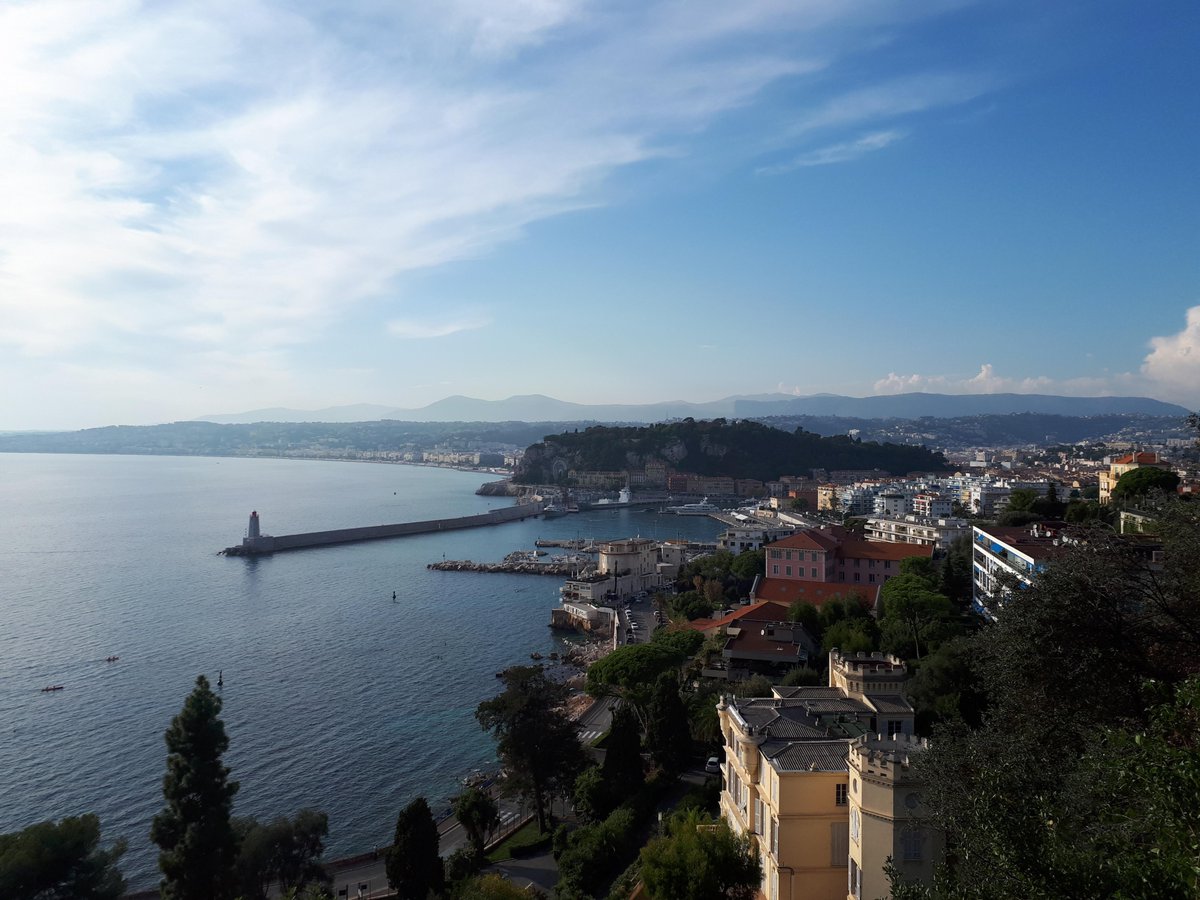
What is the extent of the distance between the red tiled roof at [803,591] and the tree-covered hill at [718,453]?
43.5 meters

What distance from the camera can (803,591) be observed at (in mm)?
15891

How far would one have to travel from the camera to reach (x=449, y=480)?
73562 millimetres

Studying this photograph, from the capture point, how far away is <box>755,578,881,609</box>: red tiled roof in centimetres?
1550

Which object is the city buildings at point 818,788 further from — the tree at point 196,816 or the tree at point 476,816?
the tree at point 196,816

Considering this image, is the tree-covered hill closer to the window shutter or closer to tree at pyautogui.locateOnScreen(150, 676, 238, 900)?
tree at pyautogui.locateOnScreen(150, 676, 238, 900)

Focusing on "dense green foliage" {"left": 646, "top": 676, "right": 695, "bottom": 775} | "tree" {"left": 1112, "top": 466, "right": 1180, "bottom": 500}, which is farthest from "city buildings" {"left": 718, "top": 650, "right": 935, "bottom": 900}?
"tree" {"left": 1112, "top": 466, "right": 1180, "bottom": 500}

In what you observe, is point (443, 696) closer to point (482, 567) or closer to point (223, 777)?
point (223, 777)

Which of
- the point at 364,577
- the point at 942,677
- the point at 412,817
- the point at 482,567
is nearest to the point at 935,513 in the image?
the point at 482,567

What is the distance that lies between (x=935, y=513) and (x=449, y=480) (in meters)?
51.4

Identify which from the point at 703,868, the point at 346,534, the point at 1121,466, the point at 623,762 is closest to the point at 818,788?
the point at 703,868

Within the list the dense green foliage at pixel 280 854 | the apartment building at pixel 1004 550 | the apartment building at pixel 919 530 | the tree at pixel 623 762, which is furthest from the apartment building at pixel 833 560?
the dense green foliage at pixel 280 854

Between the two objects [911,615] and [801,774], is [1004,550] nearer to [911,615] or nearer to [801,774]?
[911,615]

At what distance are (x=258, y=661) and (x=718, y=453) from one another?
4936 cm

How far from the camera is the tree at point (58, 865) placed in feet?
21.5
